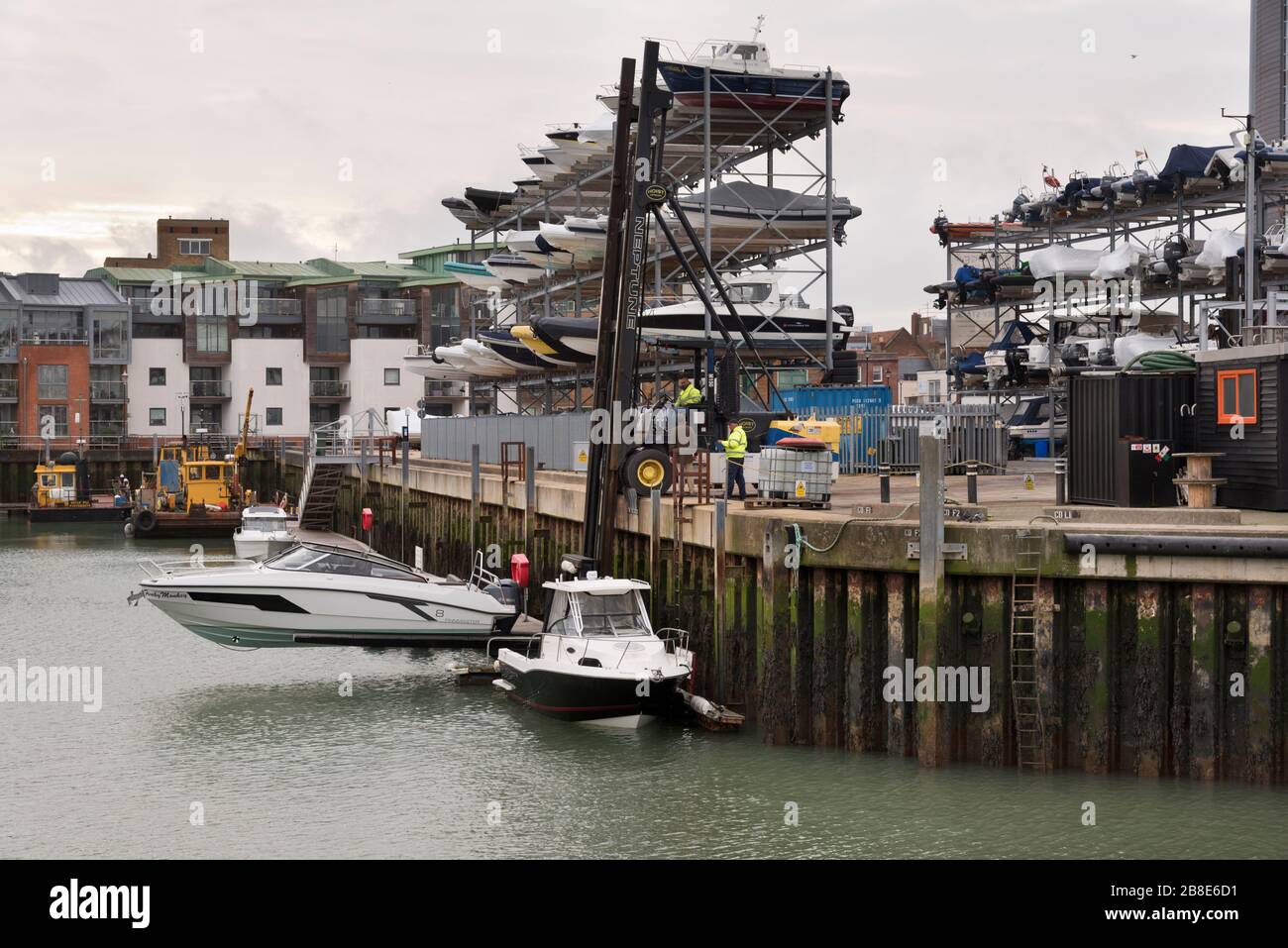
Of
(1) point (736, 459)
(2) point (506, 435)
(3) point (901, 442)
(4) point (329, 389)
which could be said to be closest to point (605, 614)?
(1) point (736, 459)

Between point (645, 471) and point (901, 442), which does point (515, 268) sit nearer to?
point (901, 442)

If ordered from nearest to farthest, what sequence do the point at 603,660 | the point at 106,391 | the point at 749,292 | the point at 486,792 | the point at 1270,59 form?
the point at 486,792
the point at 603,660
the point at 749,292
the point at 106,391
the point at 1270,59

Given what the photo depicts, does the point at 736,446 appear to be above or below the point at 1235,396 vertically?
below

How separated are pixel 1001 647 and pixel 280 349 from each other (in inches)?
3590

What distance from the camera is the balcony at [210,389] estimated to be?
10481cm

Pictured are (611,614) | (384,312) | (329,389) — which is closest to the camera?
(611,614)

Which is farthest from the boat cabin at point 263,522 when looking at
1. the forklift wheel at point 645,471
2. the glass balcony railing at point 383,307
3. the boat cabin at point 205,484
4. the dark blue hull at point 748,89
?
the glass balcony railing at point 383,307

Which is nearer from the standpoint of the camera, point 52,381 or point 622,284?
point 622,284

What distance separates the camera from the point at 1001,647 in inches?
777

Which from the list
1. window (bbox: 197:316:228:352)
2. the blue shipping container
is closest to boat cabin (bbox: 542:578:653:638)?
the blue shipping container

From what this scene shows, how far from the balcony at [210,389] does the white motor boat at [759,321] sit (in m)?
66.3

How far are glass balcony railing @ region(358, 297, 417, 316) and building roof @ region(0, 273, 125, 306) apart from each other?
52.6ft

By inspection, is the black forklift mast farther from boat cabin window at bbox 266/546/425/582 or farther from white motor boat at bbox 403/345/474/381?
white motor boat at bbox 403/345/474/381
